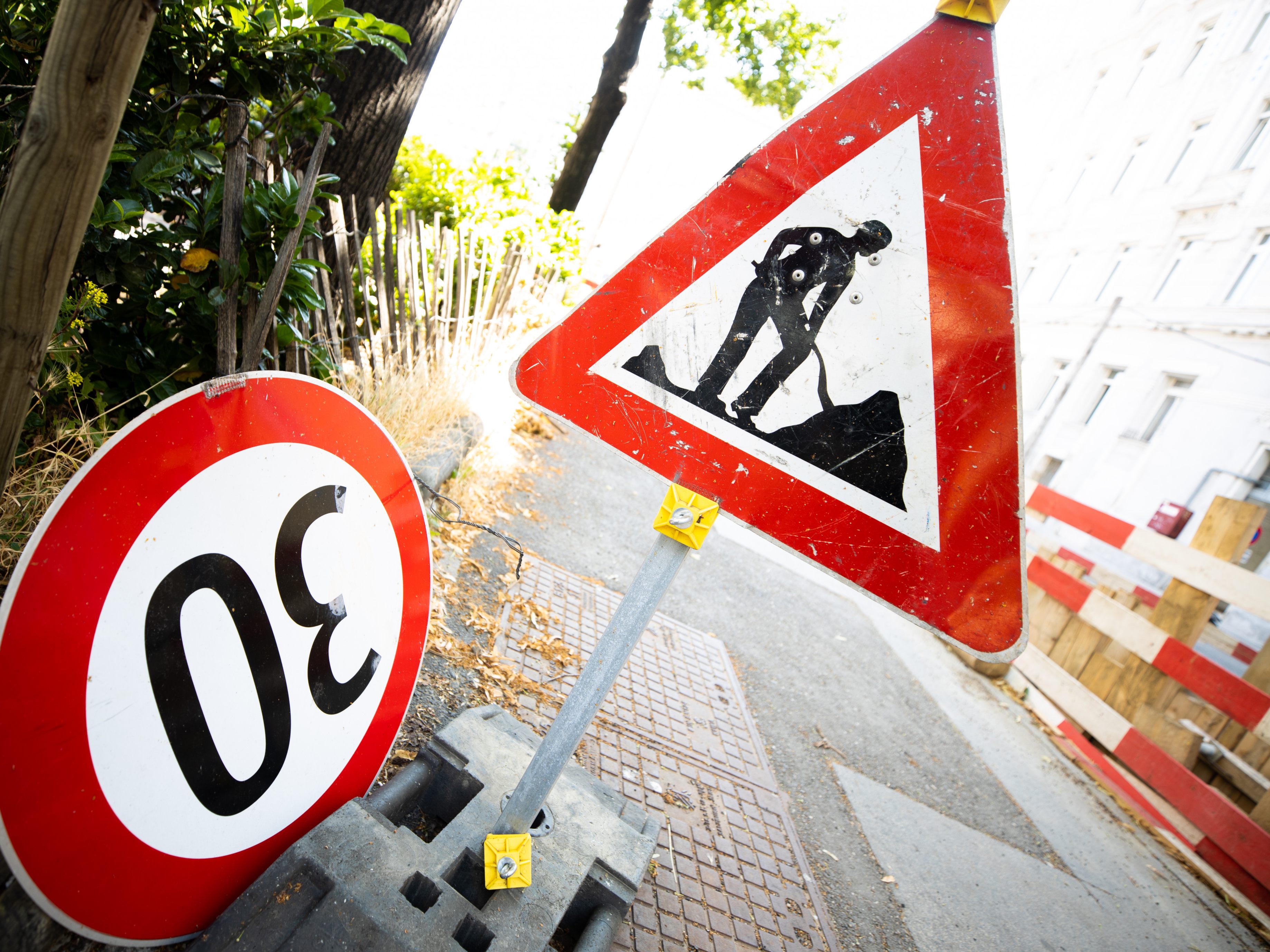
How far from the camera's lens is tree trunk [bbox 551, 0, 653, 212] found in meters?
9.16

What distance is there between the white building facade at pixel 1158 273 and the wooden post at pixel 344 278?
18.8 metres

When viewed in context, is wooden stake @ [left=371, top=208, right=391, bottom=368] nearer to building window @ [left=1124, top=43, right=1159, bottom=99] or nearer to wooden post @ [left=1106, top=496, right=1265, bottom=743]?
wooden post @ [left=1106, top=496, right=1265, bottom=743]

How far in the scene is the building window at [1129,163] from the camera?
24.2 m

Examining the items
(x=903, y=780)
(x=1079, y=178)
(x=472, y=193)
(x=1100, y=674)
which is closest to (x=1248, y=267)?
(x=1079, y=178)

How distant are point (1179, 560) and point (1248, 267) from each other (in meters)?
18.7

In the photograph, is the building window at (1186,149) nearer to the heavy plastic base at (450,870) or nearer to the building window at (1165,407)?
the building window at (1165,407)

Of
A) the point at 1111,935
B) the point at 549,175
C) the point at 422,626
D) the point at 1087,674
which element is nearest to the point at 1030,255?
the point at 549,175

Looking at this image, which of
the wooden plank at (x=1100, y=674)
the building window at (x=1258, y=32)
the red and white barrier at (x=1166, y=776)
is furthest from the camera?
the building window at (x=1258, y=32)

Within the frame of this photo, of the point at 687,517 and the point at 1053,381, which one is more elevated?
the point at 1053,381

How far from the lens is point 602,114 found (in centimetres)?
927

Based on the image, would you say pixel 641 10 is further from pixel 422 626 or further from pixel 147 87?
pixel 422 626

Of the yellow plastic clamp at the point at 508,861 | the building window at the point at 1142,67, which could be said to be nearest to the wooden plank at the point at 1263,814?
the yellow plastic clamp at the point at 508,861

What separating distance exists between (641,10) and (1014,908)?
1021 cm

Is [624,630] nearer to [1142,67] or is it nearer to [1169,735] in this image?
[1169,735]
